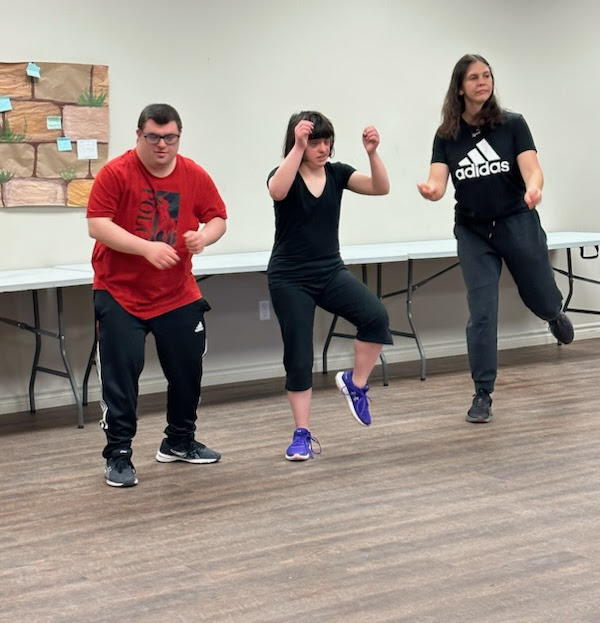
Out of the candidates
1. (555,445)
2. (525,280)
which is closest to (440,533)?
(555,445)

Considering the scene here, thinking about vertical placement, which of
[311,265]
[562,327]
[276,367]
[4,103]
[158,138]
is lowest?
→ [276,367]

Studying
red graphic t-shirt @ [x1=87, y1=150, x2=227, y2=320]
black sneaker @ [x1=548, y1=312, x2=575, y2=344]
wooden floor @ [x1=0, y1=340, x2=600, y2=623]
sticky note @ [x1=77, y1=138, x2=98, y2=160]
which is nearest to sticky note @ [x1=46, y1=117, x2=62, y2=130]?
sticky note @ [x1=77, y1=138, x2=98, y2=160]

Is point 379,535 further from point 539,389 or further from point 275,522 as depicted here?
point 539,389

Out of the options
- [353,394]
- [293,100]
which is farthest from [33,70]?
[353,394]

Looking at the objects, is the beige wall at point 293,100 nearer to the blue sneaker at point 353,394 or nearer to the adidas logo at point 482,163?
the adidas logo at point 482,163

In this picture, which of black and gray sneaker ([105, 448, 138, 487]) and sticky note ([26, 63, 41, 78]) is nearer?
black and gray sneaker ([105, 448, 138, 487])

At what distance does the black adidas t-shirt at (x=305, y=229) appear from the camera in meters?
3.96

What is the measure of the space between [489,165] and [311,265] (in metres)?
1.02

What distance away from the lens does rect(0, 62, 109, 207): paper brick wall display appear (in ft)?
16.9

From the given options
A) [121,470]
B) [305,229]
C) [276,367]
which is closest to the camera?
[121,470]

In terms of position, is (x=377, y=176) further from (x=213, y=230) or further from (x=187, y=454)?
(x=187, y=454)

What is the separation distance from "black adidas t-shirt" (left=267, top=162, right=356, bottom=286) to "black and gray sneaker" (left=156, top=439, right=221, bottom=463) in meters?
0.72

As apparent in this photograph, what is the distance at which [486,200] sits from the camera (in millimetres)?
4559

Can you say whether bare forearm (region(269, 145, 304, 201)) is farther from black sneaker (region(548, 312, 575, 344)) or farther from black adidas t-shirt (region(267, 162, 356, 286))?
black sneaker (region(548, 312, 575, 344))
